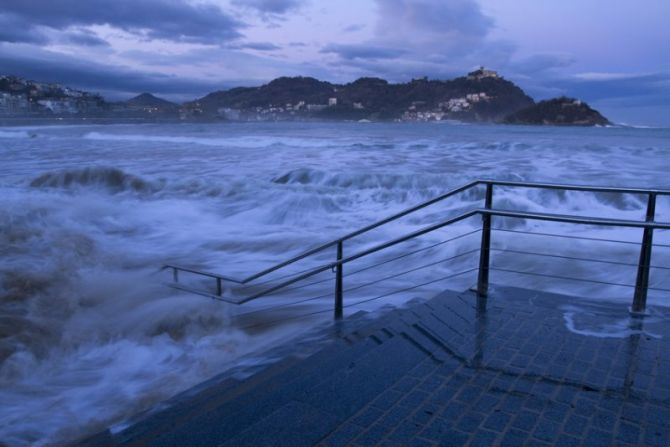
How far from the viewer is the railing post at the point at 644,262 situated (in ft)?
13.5

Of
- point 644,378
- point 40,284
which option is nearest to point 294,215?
point 40,284

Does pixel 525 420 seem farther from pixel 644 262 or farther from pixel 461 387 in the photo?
pixel 644 262

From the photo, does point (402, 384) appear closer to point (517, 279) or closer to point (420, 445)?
point (420, 445)

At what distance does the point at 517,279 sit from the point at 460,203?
25.8 feet

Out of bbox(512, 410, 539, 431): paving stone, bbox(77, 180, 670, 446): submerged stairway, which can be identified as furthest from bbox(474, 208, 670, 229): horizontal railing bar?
bbox(512, 410, 539, 431): paving stone

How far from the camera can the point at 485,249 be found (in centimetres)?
484

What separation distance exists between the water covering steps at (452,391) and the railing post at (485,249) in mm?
658

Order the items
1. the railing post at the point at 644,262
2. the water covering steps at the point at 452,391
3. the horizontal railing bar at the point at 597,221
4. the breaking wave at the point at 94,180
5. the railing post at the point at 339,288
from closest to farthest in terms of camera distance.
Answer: the water covering steps at the point at 452,391, the horizontal railing bar at the point at 597,221, the railing post at the point at 644,262, the railing post at the point at 339,288, the breaking wave at the point at 94,180

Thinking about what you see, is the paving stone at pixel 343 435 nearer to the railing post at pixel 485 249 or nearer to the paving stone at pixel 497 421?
the paving stone at pixel 497 421

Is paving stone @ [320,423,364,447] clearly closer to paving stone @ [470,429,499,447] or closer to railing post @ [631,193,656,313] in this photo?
paving stone @ [470,429,499,447]

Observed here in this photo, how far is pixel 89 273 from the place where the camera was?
9125 mm

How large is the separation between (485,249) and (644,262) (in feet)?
4.21

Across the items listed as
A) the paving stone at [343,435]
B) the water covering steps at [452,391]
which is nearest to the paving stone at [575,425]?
the water covering steps at [452,391]

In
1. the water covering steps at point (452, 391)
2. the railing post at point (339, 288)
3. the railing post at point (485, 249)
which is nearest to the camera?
the water covering steps at point (452, 391)
